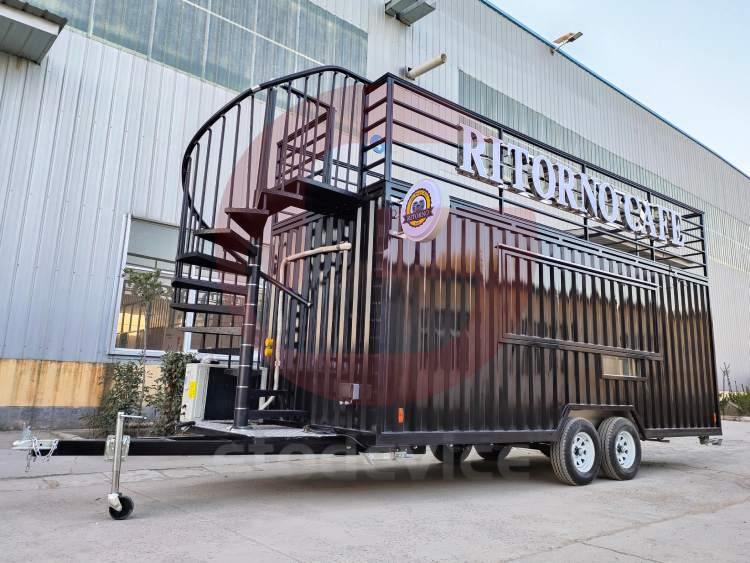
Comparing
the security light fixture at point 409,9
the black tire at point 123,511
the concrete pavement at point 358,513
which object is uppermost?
the security light fixture at point 409,9

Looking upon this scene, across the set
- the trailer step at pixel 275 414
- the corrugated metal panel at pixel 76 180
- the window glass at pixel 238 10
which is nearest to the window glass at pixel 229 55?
the window glass at pixel 238 10

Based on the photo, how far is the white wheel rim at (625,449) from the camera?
26.2ft

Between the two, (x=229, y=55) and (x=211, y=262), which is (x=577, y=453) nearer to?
(x=211, y=262)

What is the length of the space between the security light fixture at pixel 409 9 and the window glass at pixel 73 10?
319 inches

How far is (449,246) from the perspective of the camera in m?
6.64

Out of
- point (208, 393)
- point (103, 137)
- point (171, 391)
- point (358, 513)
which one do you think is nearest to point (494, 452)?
point (358, 513)

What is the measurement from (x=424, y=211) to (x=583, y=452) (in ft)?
13.7

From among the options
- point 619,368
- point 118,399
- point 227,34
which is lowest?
point 118,399

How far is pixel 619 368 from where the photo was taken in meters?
8.38

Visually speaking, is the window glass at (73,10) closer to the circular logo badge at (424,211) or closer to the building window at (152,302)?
the building window at (152,302)

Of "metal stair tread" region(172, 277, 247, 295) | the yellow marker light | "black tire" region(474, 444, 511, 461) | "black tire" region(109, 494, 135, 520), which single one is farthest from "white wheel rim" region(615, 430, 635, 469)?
"black tire" region(109, 494, 135, 520)

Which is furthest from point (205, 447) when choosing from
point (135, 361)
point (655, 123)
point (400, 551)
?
point (655, 123)

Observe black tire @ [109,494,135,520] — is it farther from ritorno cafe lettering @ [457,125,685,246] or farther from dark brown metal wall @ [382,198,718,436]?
ritorno cafe lettering @ [457,125,685,246]

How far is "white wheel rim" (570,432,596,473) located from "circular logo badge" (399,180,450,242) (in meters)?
3.69
